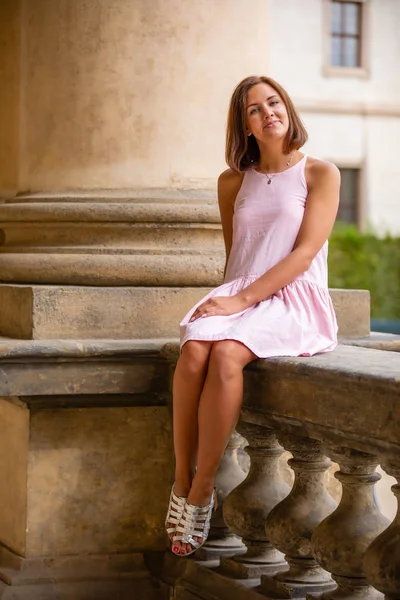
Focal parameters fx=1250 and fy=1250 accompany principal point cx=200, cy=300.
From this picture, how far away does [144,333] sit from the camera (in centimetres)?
392

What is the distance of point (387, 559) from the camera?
2.67 metres

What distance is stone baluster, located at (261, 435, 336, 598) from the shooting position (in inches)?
126

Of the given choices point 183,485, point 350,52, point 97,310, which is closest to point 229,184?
point 97,310

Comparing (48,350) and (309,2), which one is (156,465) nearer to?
(48,350)

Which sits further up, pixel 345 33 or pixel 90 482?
pixel 345 33

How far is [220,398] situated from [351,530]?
512 millimetres

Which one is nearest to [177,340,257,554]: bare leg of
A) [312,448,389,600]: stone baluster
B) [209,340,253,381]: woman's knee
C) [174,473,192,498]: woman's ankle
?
[209,340,253,381]: woman's knee

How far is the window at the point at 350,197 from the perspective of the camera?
27.1 meters

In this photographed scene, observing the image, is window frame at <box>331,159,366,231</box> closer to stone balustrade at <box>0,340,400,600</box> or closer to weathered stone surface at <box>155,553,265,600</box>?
stone balustrade at <box>0,340,400,600</box>

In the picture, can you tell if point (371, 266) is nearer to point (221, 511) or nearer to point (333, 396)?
point (221, 511)

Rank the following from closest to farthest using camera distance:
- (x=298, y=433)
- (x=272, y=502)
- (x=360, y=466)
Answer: (x=360, y=466), (x=298, y=433), (x=272, y=502)

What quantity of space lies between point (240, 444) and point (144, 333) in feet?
1.51

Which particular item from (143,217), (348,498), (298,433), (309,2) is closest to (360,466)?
(348,498)

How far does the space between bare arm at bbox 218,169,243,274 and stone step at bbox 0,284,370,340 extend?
0.25 m
